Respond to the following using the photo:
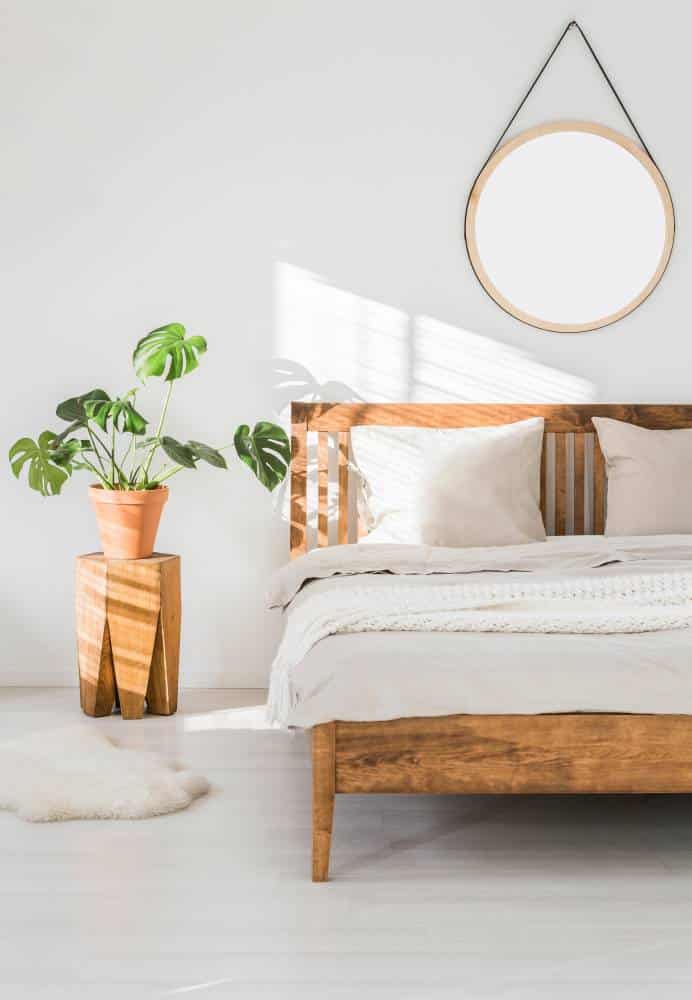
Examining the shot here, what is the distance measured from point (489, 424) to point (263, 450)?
0.85 m

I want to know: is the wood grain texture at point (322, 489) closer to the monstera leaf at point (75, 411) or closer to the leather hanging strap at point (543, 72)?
the monstera leaf at point (75, 411)

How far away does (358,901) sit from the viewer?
1.95 metres

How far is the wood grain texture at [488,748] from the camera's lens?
6.57 feet

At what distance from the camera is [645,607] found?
2.31 meters

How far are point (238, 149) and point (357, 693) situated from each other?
96.8 inches

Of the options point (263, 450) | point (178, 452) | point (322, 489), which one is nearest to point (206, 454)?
point (178, 452)

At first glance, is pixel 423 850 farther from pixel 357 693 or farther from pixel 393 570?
pixel 393 570

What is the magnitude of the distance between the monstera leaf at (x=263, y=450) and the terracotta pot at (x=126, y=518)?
1.02 feet

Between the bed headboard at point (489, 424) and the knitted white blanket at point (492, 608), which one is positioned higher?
the bed headboard at point (489, 424)

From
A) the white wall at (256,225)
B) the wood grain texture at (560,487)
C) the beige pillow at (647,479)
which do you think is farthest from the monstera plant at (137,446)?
the beige pillow at (647,479)

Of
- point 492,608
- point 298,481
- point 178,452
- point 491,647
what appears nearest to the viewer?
point 491,647

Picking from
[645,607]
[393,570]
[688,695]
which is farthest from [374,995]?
[393,570]

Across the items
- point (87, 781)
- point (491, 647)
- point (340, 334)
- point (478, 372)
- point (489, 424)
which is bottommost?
point (87, 781)

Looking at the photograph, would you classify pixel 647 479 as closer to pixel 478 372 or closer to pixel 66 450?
pixel 478 372
